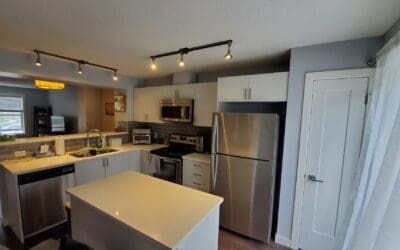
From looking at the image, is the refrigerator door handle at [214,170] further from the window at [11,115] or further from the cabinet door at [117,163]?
the window at [11,115]

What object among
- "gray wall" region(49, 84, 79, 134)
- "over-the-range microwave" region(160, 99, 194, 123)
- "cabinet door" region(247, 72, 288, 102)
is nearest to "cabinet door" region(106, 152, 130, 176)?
"over-the-range microwave" region(160, 99, 194, 123)

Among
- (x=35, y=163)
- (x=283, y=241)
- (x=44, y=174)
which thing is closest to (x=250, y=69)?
(x=283, y=241)

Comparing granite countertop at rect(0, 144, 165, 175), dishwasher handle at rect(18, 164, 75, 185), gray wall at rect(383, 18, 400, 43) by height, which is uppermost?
gray wall at rect(383, 18, 400, 43)

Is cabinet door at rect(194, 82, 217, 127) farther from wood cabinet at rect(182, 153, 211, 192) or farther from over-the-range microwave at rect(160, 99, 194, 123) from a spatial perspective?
wood cabinet at rect(182, 153, 211, 192)

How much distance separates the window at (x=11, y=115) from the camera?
5746 millimetres

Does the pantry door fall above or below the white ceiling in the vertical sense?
below

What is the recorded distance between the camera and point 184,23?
5.10 ft

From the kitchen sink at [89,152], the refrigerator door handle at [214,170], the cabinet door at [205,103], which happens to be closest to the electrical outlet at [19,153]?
the kitchen sink at [89,152]

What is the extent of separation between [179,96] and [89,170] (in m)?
1.95

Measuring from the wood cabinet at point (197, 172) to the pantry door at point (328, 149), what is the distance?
4.35ft

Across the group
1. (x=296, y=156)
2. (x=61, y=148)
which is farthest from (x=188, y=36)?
(x=61, y=148)

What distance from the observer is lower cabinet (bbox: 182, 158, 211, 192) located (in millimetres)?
2871

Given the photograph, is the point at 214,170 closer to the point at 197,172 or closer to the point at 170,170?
the point at 197,172

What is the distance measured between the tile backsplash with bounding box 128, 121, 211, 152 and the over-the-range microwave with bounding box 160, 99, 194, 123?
380 millimetres
